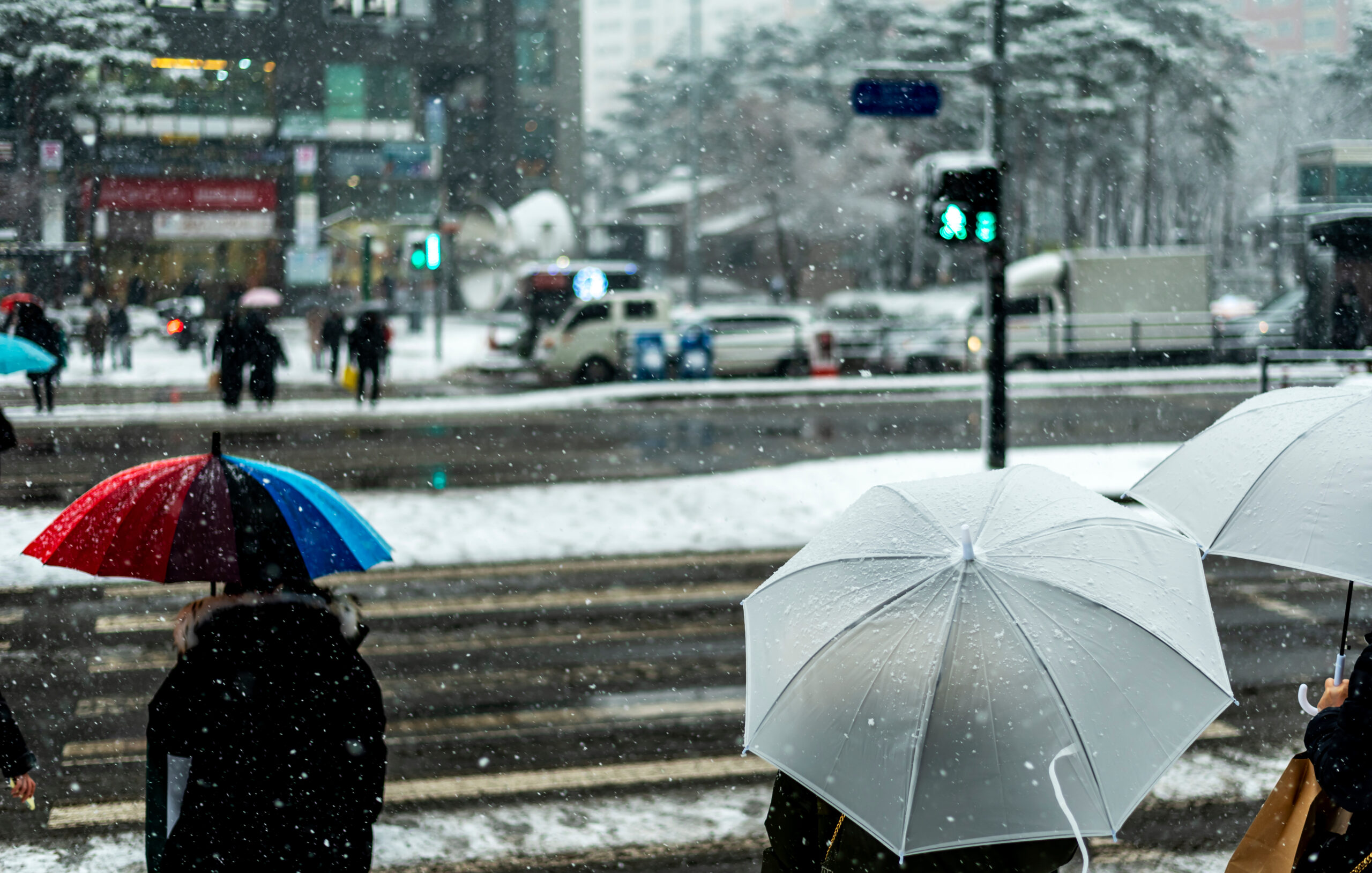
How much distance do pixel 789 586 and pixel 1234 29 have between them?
42572mm

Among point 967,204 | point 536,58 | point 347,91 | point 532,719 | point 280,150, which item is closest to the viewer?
point 532,719

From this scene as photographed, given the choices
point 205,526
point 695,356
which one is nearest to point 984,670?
point 205,526

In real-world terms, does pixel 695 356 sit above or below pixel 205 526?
above

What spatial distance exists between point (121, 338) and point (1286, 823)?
31436 millimetres

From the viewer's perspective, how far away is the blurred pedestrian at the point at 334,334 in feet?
93.3

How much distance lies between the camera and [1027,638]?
236 centimetres

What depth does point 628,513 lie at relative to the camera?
42.7 ft

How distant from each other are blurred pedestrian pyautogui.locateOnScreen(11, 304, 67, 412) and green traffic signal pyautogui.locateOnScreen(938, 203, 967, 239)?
13.8m

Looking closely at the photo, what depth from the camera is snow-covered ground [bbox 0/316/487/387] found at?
29.4 metres

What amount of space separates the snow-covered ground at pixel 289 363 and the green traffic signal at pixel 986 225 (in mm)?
15374

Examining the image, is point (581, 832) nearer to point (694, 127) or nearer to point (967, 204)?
point (967, 204)

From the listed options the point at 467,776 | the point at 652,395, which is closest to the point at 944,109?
the point at 652,395

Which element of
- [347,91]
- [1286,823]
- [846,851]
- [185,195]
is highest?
[347,91]

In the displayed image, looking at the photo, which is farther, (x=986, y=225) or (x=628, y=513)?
(x=628, y=513)
